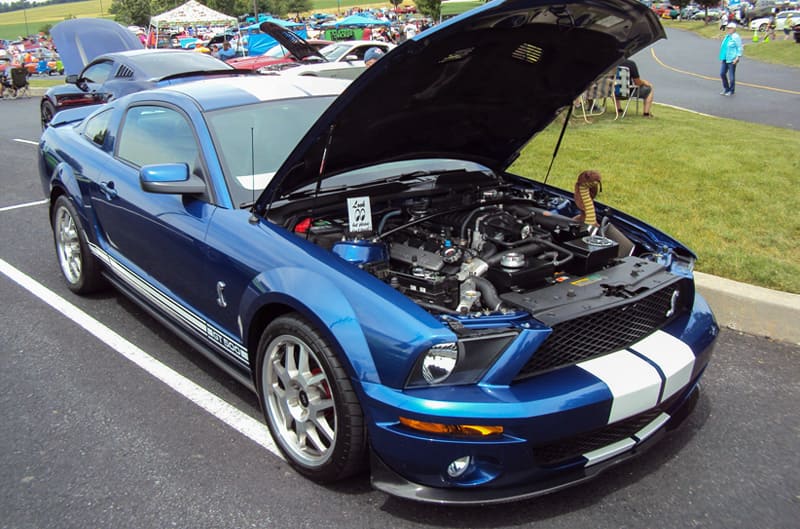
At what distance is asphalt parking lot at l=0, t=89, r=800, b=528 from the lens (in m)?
2.66

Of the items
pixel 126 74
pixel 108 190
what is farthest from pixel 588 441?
pixel 126 74

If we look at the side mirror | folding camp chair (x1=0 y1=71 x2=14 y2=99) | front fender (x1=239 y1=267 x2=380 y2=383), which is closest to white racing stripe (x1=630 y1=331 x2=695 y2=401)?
front fender (x1=239 y1=267 x2=380 y2=383)

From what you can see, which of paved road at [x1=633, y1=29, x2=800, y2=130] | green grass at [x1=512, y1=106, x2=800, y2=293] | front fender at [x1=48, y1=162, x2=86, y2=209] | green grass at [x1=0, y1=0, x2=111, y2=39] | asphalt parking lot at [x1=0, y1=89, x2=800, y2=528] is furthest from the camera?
green grass at [x1=0, y1=0, x2=111, y2=39]

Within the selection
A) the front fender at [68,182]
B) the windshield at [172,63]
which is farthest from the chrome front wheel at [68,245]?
the windshield at [172,63]

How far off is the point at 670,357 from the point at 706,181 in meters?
5.02

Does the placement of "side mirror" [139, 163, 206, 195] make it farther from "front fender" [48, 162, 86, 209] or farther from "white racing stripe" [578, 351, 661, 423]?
"white racing stripe" [578, 351, 661, 423]

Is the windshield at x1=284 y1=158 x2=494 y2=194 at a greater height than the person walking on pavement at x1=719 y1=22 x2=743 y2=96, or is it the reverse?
the windshield at x1=284 y1=158 x2=494 y2=194

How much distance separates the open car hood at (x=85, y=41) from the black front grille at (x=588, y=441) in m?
12.1

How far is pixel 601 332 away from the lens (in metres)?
2.73

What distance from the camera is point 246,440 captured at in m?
3.18

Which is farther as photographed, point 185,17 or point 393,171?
point 185,17

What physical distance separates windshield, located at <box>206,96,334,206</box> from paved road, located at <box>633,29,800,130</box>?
1086 centimetres

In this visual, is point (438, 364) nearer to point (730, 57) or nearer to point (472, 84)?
point (472, 84)

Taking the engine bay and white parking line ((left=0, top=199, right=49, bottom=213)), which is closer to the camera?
the engine bay
